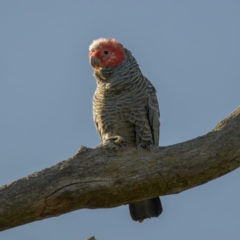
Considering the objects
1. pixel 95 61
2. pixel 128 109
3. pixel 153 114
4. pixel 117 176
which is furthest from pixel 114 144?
pixel 95 61

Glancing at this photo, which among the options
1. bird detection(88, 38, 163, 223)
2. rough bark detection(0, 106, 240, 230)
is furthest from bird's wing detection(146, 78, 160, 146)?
rough bark detection(0, 106, 240, 230)

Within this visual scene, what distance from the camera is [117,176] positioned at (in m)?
4.87

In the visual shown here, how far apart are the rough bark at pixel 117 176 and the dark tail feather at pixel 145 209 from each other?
2.20 metres

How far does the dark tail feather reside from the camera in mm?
7170

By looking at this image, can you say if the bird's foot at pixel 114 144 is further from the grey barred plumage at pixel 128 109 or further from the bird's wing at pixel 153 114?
the bird's wing at pixel 153 114

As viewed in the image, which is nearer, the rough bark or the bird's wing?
the rough bark

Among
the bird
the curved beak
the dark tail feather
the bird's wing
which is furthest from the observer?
the curved beak

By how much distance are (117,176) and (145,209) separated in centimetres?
249

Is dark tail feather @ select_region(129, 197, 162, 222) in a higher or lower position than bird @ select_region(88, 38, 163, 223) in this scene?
lower

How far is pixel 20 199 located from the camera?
4.61 metres

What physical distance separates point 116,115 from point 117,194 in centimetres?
277

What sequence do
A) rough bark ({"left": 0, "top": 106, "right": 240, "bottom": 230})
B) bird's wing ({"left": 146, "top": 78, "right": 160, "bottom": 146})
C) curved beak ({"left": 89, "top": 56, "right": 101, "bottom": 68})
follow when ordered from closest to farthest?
rough bark ({"left": 0, "top": 106, "right": 240, "bottom": 230}) → bird's wing ({"left": 146, "top": 78, "right": 160, "bottom": 146}) → curved beak ({"left": 89, "top": 56, "right": 101, "bottom": 68})

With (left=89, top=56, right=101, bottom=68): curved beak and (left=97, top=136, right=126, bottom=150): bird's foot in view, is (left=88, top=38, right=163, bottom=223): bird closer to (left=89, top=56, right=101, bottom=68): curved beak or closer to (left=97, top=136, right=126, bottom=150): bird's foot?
(left=89, top=56, right=101, bottom=68): curved beak

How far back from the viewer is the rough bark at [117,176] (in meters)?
4.64
